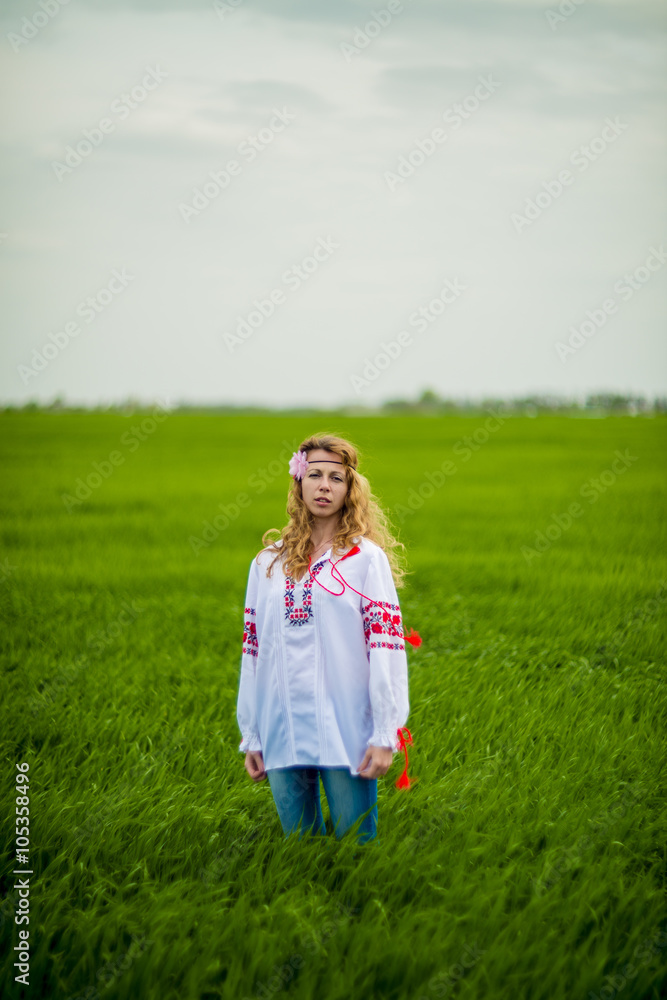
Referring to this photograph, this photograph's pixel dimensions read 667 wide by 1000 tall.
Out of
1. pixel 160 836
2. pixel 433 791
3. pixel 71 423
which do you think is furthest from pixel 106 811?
pixel 71 423

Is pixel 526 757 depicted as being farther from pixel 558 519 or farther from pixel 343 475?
pixel 558 519

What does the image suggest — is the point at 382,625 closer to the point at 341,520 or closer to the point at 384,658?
the point at 384,658

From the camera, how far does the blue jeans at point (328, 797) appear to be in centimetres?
254

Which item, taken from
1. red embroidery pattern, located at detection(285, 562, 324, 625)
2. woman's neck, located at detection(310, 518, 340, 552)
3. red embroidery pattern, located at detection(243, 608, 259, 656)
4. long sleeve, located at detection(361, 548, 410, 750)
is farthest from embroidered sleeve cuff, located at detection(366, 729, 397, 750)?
woman's neck, located at detection(310, 518, 340, 552)

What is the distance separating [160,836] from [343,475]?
1.81 m

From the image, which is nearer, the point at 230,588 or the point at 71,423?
the point at 230,588

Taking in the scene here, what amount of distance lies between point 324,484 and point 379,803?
1742 millimetres

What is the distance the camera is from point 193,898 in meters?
2.69

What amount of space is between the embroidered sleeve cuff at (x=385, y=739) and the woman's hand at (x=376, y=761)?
0.7 inches

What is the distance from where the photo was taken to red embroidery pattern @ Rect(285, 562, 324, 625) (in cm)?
251

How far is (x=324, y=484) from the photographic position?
2.60 metres

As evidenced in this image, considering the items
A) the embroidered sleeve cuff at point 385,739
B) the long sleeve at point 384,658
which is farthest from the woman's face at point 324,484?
the embroidered sleeve cuff at point 385,739

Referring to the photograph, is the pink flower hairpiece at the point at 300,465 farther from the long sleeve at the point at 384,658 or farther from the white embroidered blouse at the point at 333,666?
the long sleeve at the point at 384,658

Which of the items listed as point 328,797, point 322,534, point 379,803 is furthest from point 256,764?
point 379,803
